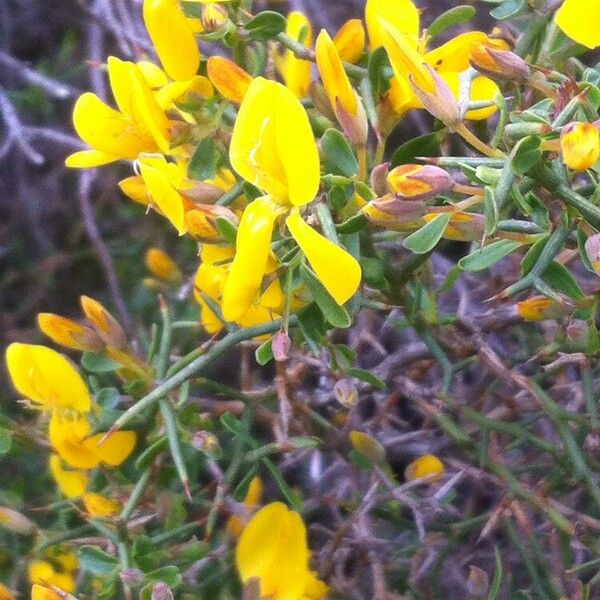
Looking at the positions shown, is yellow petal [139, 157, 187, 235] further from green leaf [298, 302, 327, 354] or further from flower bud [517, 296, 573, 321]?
flower bud [517, 296, 573, 321]

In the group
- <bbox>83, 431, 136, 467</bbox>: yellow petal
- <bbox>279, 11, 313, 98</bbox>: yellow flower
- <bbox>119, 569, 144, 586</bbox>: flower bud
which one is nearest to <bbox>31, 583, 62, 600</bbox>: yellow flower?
<bbox>119, 569, 144, 586</bbox>: flower bud

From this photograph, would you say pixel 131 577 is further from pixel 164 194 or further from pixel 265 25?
pixel 265 25

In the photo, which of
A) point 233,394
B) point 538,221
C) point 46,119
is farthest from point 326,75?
point 46,119

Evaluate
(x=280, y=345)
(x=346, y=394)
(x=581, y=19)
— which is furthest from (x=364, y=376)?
(x=581, y=19)

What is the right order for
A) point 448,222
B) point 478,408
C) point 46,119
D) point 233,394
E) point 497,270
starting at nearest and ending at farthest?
point 448,222, point 233,394, point 478,408, point 497,270, point 46,119

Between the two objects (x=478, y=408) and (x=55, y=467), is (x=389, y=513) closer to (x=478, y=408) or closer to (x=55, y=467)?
(x=478, y=408)
